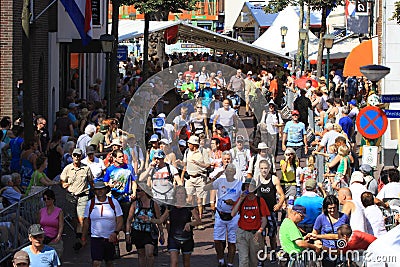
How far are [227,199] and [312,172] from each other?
12.9ft

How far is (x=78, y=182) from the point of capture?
636 inches

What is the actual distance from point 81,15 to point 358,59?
10.5 meters

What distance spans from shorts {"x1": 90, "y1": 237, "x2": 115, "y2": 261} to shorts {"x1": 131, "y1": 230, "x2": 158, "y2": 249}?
1.35ft

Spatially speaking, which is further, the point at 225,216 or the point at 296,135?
the point at 296,135

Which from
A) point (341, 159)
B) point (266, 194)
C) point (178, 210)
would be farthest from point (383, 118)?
point (178, 210)

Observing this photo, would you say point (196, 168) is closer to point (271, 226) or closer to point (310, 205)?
point (271, 226)

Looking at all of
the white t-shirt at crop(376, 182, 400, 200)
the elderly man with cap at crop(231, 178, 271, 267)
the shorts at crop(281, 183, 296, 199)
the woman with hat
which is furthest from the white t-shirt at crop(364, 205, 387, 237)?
the shorts at crop(281, 183, 296, 199)

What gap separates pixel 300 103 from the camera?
27.5 metres

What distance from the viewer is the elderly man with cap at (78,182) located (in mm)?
16125

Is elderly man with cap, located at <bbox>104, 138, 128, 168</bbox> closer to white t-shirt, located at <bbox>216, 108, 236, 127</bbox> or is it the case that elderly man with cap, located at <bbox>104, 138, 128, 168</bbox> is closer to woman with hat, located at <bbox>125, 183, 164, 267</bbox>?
woman with hat, located at <bbox>125, 183, 164, 267</bbox>

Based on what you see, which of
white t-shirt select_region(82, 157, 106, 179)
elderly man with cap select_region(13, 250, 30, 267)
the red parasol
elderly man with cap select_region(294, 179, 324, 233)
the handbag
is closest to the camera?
elderly man with cap select_region(13, 250, 30, 267)

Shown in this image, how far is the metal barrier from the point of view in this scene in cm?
1373

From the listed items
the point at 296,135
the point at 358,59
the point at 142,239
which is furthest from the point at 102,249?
the point at 358,59

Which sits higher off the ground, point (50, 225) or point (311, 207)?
point (311, 207)
